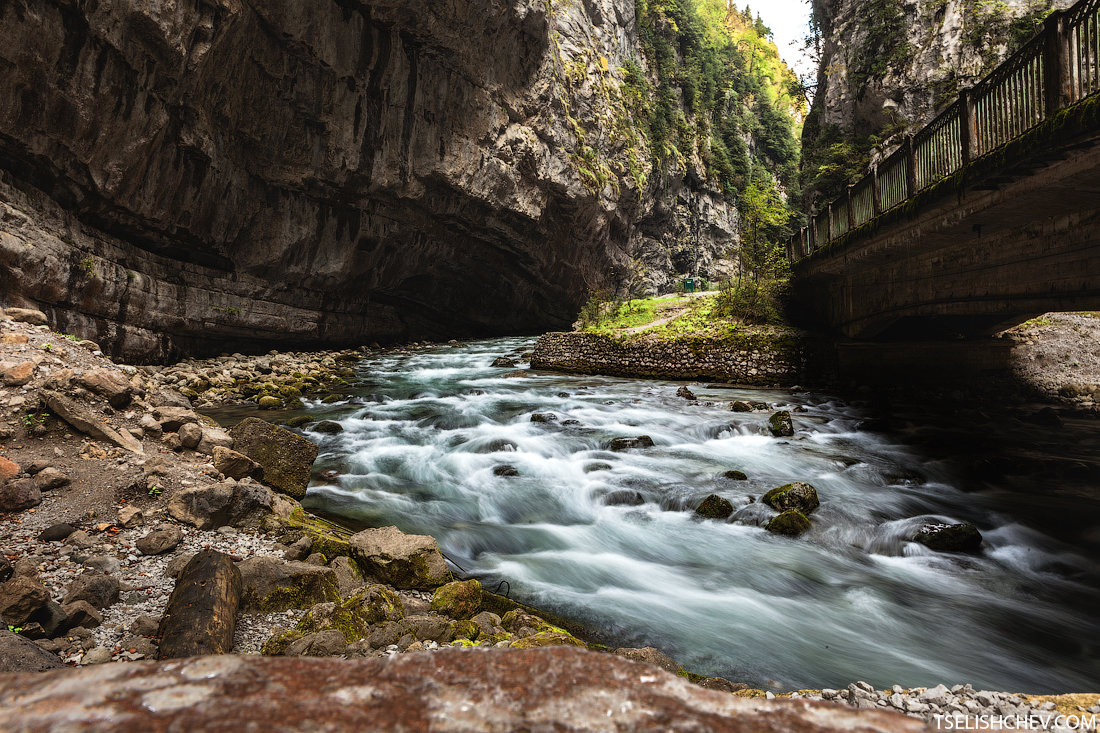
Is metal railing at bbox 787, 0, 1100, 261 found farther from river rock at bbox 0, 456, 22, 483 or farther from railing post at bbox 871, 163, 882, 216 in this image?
river rock at bbox 0, 456, 22, 483

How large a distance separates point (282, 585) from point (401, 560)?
1021 mm

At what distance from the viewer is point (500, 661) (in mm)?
1292

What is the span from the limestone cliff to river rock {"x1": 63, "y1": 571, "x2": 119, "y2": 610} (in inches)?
1144

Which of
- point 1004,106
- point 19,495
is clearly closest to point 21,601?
point 19,495

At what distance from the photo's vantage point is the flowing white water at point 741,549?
414 cm

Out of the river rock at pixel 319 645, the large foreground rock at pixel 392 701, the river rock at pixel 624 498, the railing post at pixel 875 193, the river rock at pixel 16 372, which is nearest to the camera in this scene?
the large foreground rock at pixel 392 701

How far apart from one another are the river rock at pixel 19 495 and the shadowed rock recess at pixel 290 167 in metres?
10.9

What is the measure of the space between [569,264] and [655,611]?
28.9m

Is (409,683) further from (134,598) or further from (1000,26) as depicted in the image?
(1000,26)

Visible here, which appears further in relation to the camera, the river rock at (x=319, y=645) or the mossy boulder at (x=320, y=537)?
the mossy boulder at (x=320, y=537)

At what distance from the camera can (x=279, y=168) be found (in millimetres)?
18688

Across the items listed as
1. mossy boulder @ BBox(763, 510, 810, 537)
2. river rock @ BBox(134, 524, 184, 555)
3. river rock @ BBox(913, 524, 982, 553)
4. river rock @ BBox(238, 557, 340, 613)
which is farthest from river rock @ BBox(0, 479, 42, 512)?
river rock @ BBox(913, 524, 982, 553)

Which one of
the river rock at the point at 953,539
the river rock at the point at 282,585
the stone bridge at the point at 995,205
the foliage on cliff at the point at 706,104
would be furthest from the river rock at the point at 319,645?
the foliage on cliff at the point at 706,104

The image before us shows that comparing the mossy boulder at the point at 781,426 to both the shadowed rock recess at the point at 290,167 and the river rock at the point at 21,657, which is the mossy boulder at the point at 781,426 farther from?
the shadowed rock recess at the point at 290,167
